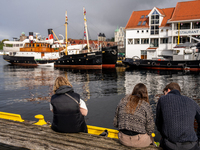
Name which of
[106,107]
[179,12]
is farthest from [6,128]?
[179,12]

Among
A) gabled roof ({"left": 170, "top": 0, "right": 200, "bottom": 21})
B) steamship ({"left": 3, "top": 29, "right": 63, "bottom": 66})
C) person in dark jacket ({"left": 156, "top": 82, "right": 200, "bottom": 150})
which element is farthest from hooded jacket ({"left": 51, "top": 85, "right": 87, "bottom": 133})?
steamship ({"left": 3, "top": 29, "right": 63, "bottom": 66})

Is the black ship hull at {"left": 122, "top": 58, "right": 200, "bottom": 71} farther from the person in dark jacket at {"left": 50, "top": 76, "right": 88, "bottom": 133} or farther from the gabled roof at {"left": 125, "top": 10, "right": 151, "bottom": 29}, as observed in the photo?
the person in dark jacket at {"left": 50, "top": 76, "right": 88, "bottom": 133}

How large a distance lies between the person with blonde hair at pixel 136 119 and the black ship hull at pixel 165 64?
102ft

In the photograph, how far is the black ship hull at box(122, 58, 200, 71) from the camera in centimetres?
3115

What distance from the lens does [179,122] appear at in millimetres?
3250

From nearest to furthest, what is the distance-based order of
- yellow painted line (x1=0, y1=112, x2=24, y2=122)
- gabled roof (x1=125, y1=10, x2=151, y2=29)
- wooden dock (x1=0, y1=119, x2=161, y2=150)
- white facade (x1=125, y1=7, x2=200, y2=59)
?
1. wooden dock (x1=0, y1=119, x2=161, y2=150)
2. yellow painted line (x1=0, y1=112, x2=24, y2=122)
3. white facade (x1=125, y1=7, x2=200, y2=59)
4. gabled roof (x1=125, y1=10, x2=151, y2=29)

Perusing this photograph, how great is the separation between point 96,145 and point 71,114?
0.83 m

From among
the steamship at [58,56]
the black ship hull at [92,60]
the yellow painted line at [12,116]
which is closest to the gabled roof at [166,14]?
the black ship hull at [92,60]

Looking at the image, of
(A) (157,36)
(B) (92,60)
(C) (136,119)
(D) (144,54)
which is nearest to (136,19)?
(A) (157,36)

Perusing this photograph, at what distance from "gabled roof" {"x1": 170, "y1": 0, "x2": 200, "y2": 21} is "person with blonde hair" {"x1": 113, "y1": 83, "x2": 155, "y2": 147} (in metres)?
42.7

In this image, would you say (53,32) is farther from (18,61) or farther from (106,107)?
(106,107)

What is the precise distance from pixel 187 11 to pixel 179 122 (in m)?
45.7

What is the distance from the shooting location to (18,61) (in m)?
52.1

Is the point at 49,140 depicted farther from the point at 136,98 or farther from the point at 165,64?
the point at 165,64
